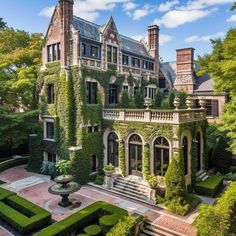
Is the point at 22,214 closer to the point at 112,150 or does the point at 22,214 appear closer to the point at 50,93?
the point at 112,150

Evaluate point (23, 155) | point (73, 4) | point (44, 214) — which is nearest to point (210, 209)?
point (44, 214)

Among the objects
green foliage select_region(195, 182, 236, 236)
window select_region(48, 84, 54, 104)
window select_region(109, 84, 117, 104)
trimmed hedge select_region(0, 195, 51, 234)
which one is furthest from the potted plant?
green foliage select_region(195, 182, 236, 236)

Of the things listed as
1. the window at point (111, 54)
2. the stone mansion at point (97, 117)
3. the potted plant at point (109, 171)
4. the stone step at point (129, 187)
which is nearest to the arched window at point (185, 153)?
the stone mansion at point (97, 117)

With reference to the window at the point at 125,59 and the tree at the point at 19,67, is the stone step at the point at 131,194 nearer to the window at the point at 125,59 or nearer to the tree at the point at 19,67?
the window at the point at 125,59

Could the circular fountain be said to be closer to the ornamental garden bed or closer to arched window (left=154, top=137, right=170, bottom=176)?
the ornamental garden bed

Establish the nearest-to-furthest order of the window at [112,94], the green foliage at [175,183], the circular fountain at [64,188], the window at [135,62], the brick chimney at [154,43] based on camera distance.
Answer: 1. the green foliage at [175,183]
2. the circular fountain at [64,188]
3. the window at [112,94]
4. the window at [135,62]
5. the brick chimney at [154,43]

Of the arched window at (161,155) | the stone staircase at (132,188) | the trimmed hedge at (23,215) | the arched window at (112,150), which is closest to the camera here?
the trimmed hedge at (23,215)

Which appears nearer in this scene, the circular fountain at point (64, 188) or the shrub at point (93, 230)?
the shrub at point (93, 230)
